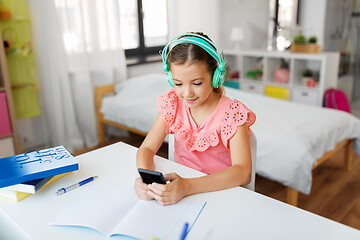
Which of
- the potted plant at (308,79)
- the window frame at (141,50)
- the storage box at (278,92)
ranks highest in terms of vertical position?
the window frame at (141,50)

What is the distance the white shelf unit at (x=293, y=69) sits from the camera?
10.7ft

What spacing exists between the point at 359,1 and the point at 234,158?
415cm

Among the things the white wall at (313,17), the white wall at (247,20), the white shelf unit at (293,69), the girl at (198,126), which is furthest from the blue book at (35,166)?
the white wall at (313,17)

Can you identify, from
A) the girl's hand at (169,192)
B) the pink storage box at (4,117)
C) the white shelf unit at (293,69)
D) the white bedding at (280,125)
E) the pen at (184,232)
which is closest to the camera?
the pen at (184,232)

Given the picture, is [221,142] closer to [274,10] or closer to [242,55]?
[242,55]

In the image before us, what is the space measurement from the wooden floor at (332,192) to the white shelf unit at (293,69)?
33.2 inches

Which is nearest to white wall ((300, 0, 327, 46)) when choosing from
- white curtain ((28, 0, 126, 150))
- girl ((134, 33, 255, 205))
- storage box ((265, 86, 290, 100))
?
storage box ((265, 86, 290, 100))

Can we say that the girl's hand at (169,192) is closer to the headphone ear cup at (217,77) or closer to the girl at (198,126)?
the girl at (198,126)

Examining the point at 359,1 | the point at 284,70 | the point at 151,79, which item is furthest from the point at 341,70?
the point at 151,79

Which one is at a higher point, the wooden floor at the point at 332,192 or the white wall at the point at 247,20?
the white wall at the point at 247,20

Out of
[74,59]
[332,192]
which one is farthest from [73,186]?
[74,59]

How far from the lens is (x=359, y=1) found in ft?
14.1

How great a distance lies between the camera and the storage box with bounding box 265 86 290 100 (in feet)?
11.5

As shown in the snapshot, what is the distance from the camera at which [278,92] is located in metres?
3.58
